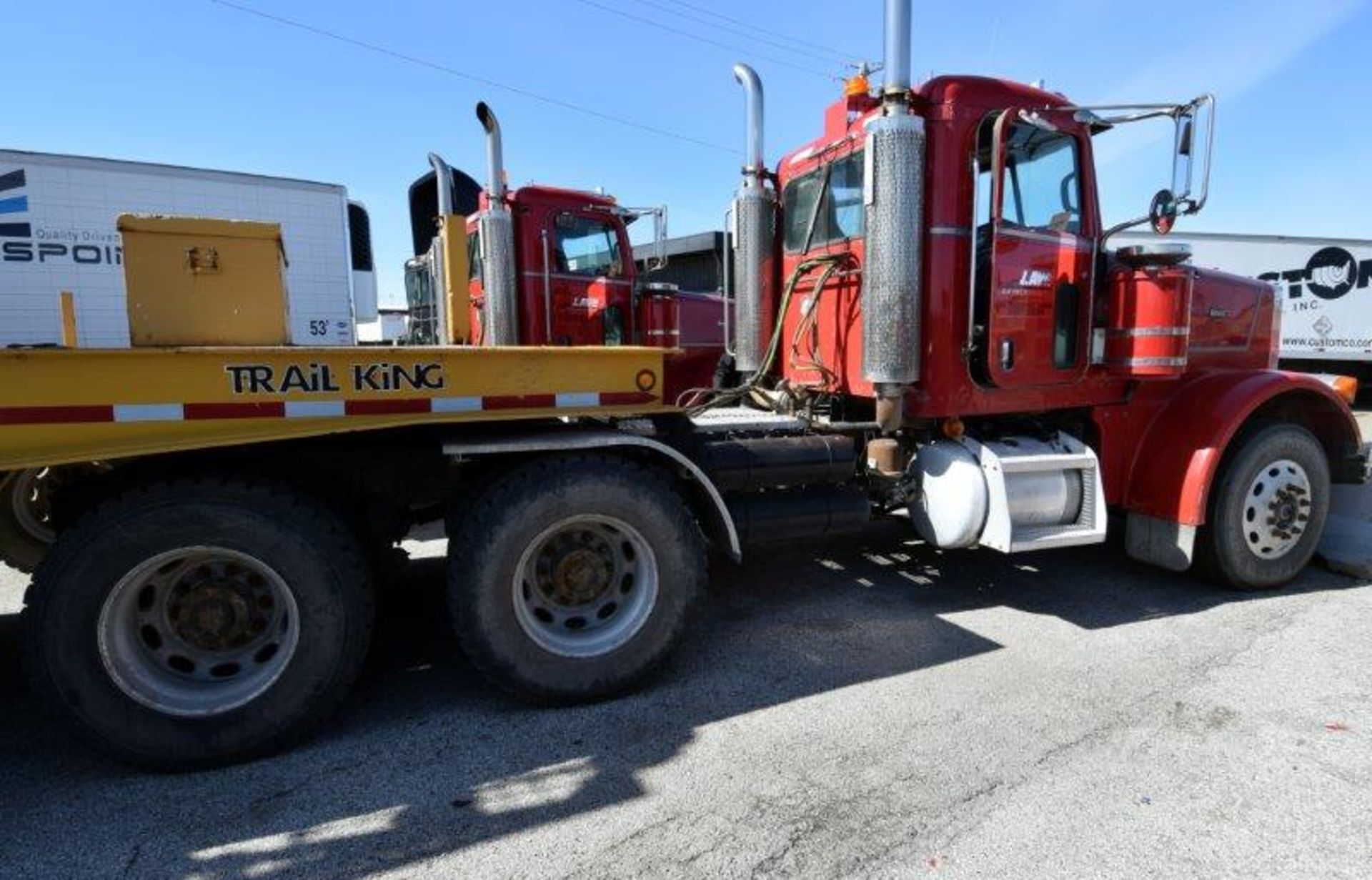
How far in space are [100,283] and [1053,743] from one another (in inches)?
475

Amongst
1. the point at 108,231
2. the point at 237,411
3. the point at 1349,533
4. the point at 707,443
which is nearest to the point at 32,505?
the point at 237,411

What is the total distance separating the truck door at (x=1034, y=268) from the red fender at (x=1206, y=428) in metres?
0.73

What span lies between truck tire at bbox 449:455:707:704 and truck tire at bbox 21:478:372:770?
1.51ft

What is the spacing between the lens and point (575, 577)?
334 cm

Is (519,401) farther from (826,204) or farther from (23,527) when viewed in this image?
(826,204)

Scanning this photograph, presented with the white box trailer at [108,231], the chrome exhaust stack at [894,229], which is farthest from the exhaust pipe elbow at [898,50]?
the white box trailer at [108,231]

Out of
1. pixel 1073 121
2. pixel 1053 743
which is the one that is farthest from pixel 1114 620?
pixel 1073 121

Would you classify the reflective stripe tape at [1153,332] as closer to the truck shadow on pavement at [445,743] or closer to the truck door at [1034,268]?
the truck door at [1034,268]

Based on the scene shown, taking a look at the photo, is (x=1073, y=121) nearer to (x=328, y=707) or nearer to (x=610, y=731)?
(x=610, y=731)

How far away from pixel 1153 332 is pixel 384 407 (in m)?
4.22

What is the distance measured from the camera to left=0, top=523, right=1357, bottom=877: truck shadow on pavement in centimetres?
240

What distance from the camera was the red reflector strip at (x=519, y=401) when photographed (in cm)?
305

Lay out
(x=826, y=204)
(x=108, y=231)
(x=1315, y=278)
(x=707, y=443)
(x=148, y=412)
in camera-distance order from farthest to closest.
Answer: (x=1315, y=278) → (x=108, y=231) → (x=826, y=204) → (x=707, y=443) → (x=148, y=412)

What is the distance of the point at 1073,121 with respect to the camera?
4.51 metres
